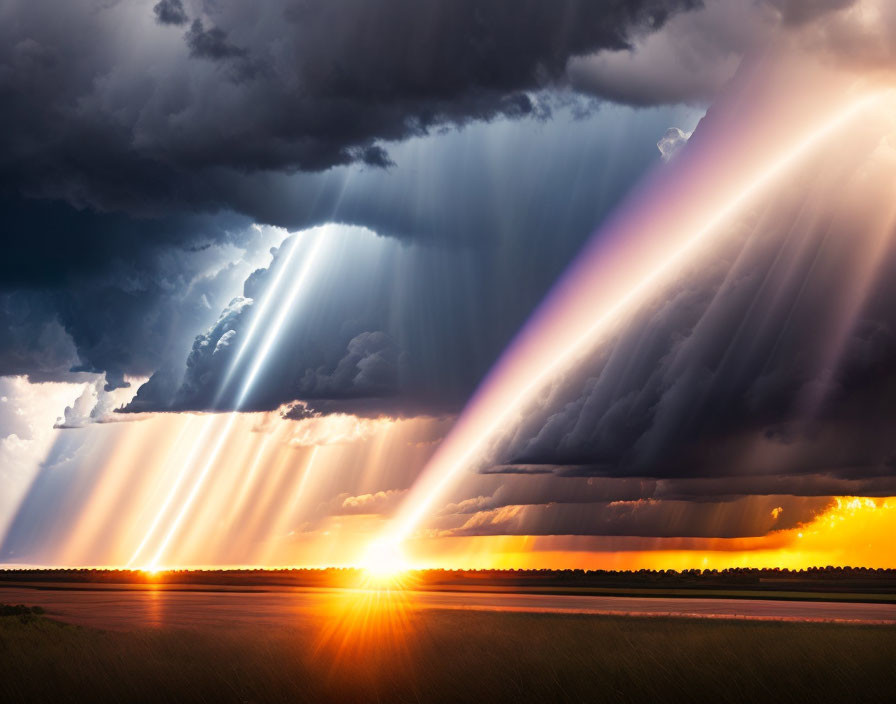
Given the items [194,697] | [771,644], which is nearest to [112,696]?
[194,697]

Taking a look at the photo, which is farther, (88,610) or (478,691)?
(88,610)

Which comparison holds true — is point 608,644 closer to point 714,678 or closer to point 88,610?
point 714,678

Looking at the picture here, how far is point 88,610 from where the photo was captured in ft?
338

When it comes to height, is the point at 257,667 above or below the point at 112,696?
above

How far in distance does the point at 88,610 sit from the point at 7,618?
33.2 metres

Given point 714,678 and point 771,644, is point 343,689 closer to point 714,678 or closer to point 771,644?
point 714,678

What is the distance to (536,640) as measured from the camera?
127ft

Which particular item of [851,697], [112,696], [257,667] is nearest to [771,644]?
[851,697]

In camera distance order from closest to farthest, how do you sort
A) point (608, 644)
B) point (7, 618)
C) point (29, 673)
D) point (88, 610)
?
1. point (29, 673)
2. point (608, 644)
3. point (7, 618)
4. point (88, 610)

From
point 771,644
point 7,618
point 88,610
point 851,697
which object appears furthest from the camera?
point 88,610

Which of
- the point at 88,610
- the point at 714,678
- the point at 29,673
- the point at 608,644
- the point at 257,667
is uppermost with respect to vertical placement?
the point at 88,610

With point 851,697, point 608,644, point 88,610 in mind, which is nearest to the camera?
point 851,697

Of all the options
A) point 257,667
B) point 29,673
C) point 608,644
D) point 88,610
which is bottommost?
point 29,673

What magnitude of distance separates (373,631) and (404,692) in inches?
375
